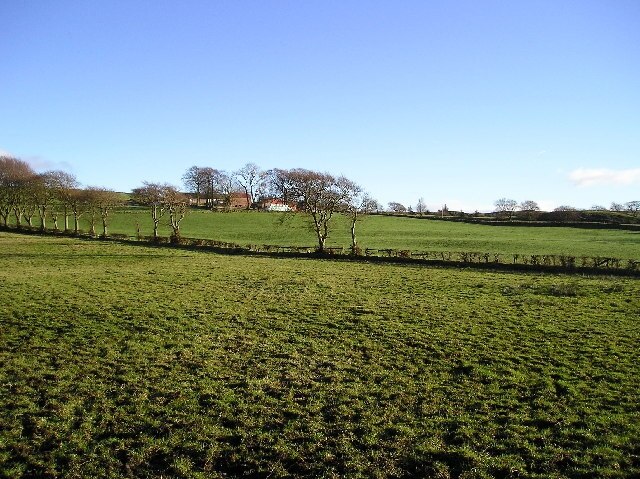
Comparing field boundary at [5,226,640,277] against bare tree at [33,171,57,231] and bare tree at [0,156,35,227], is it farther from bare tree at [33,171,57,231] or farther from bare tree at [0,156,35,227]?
bare tree at [0,156,35,227]

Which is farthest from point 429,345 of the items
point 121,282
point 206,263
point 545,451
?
point 206,263

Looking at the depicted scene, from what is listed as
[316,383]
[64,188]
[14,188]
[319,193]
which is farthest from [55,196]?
[316,383]

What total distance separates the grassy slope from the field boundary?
16.7 ft

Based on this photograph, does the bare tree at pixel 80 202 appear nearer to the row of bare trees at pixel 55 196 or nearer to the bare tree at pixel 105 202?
the row of bare trees at pixel 55 196

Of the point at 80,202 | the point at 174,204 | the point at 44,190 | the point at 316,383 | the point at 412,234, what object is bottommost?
the point at 316,383

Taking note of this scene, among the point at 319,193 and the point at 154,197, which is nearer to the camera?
the point at 319,193

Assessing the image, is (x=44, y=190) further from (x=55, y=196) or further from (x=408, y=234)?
(x=408, y=234)

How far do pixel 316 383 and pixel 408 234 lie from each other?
215ft

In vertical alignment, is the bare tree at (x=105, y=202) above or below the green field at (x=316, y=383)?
above

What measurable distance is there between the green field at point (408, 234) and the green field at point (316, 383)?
3068 cm

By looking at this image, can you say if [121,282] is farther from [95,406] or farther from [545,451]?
[545,451]

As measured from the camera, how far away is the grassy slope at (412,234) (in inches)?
2218

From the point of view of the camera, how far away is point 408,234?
76.3m

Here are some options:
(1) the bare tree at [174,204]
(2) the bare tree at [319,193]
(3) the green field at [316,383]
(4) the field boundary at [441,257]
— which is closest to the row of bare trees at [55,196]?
(4) the field boundary at [441,257]
